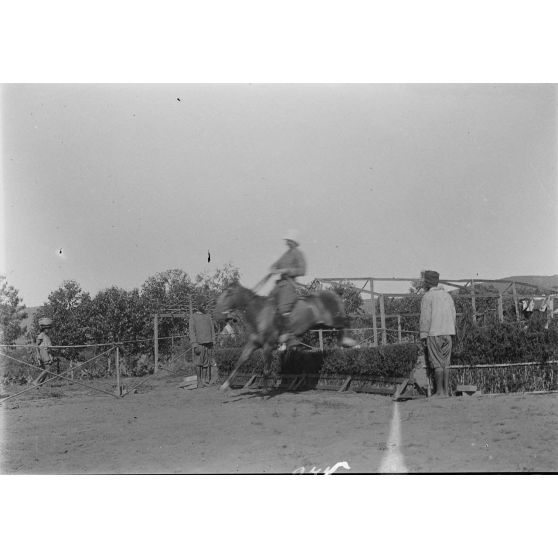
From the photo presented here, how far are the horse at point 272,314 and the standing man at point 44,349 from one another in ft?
7.99

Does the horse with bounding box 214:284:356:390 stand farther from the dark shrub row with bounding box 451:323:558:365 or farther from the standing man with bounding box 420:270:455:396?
the dark shrub row with bounding box 451:323:558:365

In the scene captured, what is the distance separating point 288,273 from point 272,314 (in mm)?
598

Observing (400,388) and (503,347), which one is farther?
(503,347)

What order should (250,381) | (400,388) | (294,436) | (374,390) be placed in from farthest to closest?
(250,381) → (374,390) → (400,388) → (294,436)

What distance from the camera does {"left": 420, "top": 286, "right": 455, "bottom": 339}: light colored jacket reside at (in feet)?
22.7

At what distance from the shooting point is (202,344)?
Answer: 28.1ft

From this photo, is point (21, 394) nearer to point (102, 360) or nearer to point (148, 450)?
point (102, 360)

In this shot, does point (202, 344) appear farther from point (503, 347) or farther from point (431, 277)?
point (503, 347)

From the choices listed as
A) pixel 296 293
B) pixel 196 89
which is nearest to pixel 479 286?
pixel 296 293

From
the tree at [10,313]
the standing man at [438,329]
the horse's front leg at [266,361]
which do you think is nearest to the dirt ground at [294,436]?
the horse's front leg at [266,361]

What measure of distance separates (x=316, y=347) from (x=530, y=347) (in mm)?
2806

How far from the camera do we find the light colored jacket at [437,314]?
6918 mm

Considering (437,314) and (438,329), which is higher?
(437,314)

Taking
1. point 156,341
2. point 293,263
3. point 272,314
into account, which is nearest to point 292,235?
point 293,263
